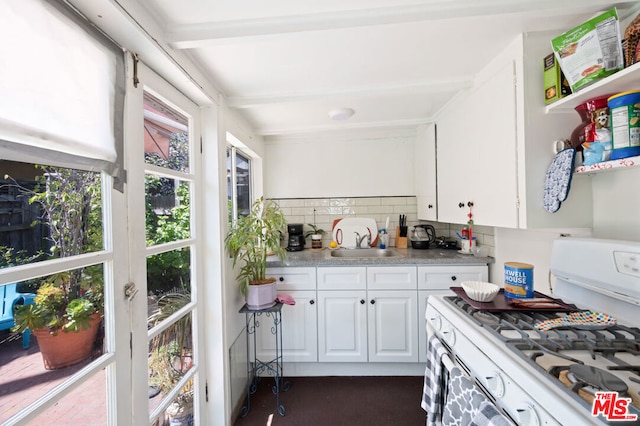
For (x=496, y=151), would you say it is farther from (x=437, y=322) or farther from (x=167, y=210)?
(x=167, y=210)

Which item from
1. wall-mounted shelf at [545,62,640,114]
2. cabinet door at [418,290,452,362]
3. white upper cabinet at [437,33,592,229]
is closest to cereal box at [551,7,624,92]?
wall-mounted shelf at [545,62,640,114]

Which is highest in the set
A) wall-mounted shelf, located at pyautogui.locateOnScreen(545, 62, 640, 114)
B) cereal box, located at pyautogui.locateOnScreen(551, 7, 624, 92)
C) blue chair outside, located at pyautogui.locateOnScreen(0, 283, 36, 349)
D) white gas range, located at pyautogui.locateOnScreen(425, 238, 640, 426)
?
cereal box, located at pyautogui.locateOnScreen(551, 7, 624, 92)

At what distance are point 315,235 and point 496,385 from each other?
6.07 feet

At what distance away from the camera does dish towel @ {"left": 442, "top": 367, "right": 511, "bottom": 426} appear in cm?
69

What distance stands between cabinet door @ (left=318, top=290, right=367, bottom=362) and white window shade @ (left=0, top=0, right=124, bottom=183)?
161 centimetres

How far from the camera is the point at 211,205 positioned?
1.44 m

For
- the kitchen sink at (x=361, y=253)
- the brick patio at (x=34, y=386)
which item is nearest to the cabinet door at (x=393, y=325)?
the kitchen sink at (x=361, y=253)

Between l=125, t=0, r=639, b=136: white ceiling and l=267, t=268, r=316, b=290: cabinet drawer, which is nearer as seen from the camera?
l=125, t=0, r=639, b=136: white ceiling

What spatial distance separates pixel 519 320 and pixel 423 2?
129 centimetres

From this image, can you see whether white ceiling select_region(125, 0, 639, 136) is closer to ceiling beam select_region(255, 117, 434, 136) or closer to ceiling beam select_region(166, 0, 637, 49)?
ceiling beam select_region(166, 0, 637, 49)

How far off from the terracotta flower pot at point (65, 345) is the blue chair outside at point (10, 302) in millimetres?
41

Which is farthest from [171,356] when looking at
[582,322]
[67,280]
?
[582,322]

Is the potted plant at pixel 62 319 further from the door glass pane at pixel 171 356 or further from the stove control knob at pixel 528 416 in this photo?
the stove control knob at pixel 528 416

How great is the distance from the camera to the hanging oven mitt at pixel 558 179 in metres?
0.97
